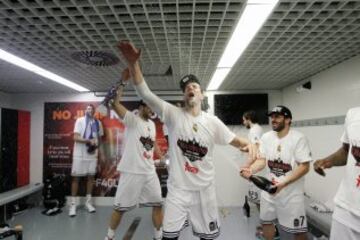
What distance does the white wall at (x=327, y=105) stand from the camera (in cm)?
220

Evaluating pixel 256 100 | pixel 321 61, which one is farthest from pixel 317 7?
pixel 256 100

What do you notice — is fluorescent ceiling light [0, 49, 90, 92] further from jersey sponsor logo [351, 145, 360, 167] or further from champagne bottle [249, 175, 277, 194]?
jersey sponsor logo [351, 145, 360, 167]

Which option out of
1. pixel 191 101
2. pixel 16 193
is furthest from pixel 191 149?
pixel 16 193

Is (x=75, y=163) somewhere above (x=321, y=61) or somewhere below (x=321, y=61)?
below

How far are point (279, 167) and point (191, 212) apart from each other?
32.0 inches

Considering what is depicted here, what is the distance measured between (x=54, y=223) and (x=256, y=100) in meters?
2.58

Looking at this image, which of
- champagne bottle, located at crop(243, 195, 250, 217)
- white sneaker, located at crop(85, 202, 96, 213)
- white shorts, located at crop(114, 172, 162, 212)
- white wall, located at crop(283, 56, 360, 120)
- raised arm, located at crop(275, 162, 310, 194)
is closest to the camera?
raised arm, located at crop(275, 162, 310, 194)

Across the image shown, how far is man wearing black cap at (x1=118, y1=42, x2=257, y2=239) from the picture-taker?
5.03ft

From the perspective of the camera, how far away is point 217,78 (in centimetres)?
284

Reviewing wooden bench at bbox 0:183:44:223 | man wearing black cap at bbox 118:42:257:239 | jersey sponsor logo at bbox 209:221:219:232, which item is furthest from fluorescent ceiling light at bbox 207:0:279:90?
wooden bench at bbox 0:183:44:223

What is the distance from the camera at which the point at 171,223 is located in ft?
4.97

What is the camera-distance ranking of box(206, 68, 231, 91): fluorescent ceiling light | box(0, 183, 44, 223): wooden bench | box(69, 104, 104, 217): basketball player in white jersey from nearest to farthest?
box(206, 68, 231, 91): fluorescent ceiling light < box(0, 183, 44, 223): wooden bench < box(69, 104, 104, 217): basketball player in white jersey

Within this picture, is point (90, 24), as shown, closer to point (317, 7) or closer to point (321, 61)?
point (317, 7)

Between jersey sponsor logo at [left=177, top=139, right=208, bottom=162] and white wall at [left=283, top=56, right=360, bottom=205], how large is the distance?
4.36 feet
